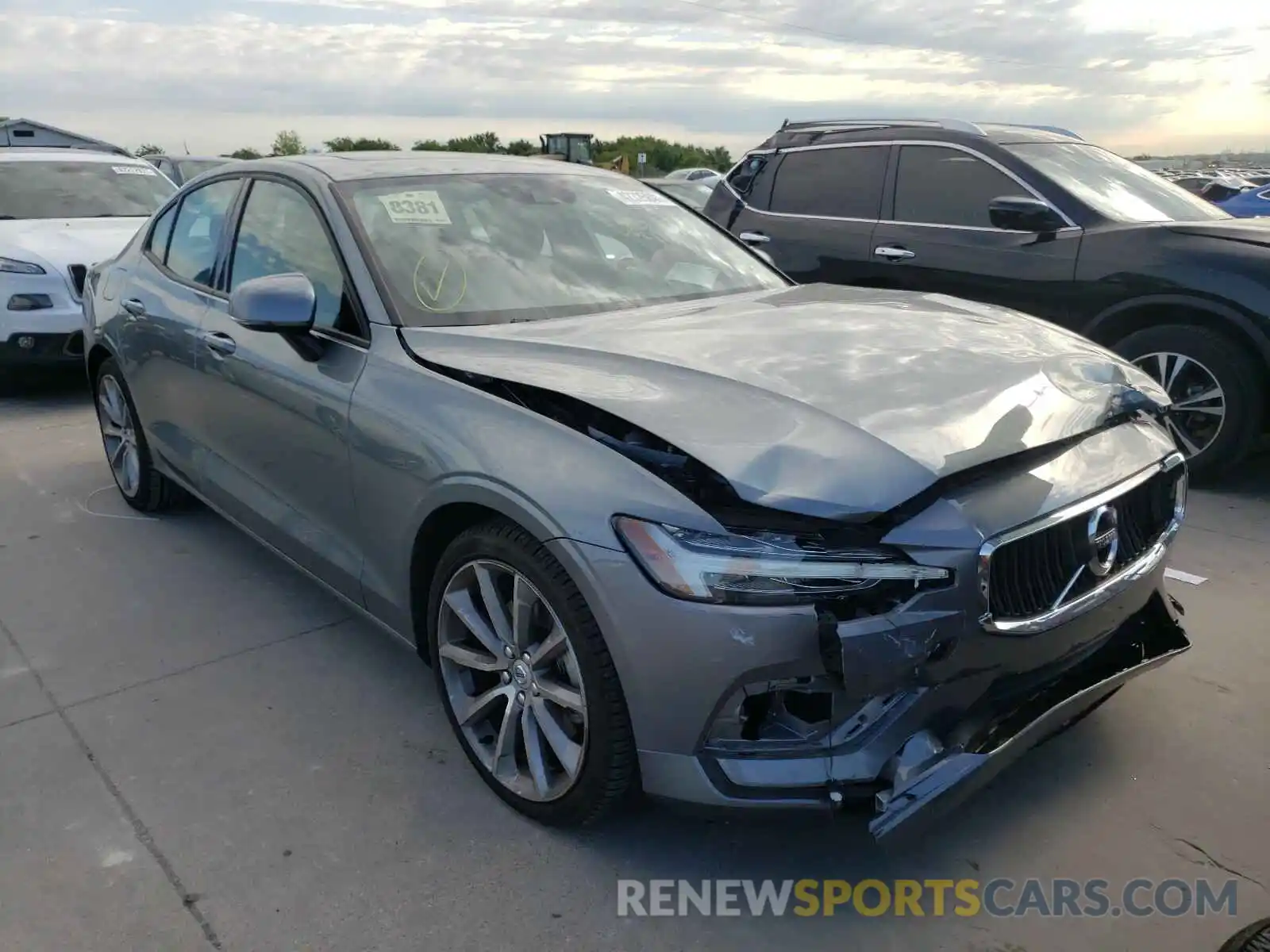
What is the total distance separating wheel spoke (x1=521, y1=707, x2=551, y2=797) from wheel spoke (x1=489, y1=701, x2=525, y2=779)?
1.8 inches

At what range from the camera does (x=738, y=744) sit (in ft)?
6.94

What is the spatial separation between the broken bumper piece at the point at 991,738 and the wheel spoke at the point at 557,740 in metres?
0.70

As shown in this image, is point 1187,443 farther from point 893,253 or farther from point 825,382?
point 825,382

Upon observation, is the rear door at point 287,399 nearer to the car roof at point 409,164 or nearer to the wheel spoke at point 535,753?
the car roof at point 409,164

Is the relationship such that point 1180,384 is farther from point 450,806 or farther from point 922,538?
point 450,806

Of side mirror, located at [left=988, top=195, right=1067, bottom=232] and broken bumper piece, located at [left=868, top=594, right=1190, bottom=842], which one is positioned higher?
side mirror, located at [left=988, top=195, right=1067, bottom=232]

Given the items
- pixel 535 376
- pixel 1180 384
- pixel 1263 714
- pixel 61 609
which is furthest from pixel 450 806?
pixel 1180 384

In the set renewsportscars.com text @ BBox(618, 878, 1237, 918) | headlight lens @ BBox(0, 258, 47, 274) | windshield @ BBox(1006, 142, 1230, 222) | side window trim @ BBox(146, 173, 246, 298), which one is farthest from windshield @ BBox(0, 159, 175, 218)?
renewsportscars.com text @ BBox(618, 878, 1237, 918)

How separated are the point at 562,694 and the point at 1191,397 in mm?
4030

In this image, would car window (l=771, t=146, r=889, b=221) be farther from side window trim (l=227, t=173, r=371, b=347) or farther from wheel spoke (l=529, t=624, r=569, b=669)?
wheel spoke (l=529, t=624, r=569, b=669)

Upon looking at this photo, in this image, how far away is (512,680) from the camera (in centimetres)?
254

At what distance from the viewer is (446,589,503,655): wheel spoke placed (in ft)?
8.41

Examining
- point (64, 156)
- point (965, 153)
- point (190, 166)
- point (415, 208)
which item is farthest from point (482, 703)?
point (190, 166)

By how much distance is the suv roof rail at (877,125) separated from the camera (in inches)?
233
